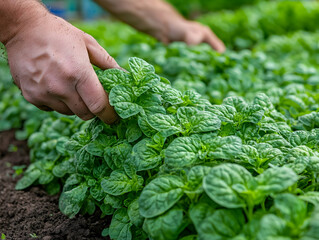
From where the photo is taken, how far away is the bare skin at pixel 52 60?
147 cm

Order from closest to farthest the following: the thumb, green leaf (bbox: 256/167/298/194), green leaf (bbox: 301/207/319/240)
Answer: green leaf (bbox: 301/207/319/240)
green leaf (bbox: 256/167/298/194)
the thumb

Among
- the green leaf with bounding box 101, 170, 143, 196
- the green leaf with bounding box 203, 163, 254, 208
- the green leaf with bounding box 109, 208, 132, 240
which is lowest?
the green leaf with bounding box 109, 208, 132, 240

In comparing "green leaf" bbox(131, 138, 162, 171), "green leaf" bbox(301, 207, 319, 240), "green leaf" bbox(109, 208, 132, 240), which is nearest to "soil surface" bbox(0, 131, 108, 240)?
"green leaf" bbox(109, 208, 132, 240)

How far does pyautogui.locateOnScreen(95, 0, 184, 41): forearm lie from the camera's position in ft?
11.9

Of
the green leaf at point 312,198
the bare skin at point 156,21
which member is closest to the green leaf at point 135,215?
the green leaf at point 312,198

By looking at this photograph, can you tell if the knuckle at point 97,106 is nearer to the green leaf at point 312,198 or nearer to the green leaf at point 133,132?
the green leaf at point 133,132

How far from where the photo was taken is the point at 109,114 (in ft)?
5.20

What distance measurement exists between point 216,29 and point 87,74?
363cm

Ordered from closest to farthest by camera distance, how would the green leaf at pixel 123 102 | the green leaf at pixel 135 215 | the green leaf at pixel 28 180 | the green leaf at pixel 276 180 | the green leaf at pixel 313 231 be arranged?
the green leaf at pixel 313 231, the green leaf at pixel 276 180, the green leaf at pixel 135 215, the green leaf at pixel 123 102, the green leaf at pixel 28 180

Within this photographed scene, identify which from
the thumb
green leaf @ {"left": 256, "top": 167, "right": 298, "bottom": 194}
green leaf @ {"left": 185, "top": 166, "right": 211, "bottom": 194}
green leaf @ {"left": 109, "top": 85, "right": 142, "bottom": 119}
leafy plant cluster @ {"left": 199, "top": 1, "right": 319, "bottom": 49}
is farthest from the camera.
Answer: leafy plant cluster @ {"left": 199, "top": 1, "right": 319, "bottom": 49}

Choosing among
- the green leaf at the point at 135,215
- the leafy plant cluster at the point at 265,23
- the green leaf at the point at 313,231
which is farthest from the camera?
the leafy plant cluster at the point at 265,23

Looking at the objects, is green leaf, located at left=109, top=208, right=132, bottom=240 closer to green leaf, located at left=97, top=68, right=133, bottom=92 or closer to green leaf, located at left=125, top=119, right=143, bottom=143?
green leaf, located at left=125, top=119, right=143, bottom=143

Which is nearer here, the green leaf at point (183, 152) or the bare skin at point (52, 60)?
the green leaf at point (183, 152)

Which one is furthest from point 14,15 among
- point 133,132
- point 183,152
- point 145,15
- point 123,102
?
point 145,15
